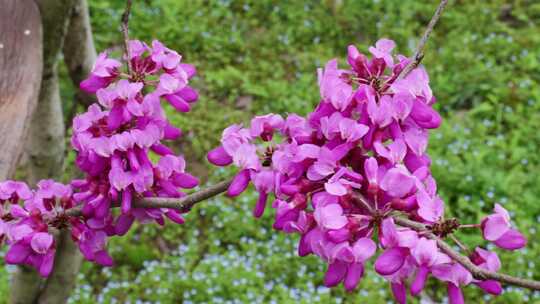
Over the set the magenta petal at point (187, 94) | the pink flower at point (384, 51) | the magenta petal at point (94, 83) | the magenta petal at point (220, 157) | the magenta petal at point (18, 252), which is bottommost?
the magenta petal at point (18, 252)

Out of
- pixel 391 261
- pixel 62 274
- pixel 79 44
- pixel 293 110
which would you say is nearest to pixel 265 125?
pixel 391 261

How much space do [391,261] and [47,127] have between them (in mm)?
1723

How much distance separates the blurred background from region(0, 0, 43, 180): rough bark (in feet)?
5.81

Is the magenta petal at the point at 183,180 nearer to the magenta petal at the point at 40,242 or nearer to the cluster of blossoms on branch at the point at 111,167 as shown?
the cluster of blossoms on branch at the point at 111,167

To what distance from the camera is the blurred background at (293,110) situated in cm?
343

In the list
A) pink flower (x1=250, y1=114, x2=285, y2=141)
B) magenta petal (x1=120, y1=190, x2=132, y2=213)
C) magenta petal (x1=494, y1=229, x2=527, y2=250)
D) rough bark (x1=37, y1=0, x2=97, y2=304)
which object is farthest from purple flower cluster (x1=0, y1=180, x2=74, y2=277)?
rough bark (x1=37, y1=0, x2=97, y2=304)

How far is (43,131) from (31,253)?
4.25 ft

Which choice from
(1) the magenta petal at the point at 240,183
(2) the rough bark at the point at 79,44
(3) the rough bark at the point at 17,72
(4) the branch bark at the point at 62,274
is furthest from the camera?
(4) the branch bark at the point at 62,274

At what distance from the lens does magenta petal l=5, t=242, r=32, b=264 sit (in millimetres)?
1155

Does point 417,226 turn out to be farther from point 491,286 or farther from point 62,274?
point 62,274

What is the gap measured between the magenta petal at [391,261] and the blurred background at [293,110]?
2340 millimetres

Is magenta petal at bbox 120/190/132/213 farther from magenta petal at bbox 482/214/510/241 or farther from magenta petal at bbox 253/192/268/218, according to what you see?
magenta petal at bbox 482/214/510/241

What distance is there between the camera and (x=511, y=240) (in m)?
0.93

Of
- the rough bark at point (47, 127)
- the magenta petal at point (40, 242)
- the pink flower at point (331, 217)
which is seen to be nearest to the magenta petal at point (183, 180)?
the magenta petal at point (40, 242)
